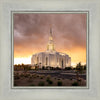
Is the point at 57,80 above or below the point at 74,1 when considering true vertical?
below

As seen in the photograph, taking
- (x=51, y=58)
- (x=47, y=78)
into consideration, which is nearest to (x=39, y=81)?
(x=47, y=78)

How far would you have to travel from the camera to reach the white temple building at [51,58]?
210 centimetres

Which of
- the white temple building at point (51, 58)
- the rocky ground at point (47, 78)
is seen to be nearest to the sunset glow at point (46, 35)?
the white temple building at point (51, 58)

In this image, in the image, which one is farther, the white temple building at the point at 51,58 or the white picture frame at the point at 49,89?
the white temple building at the point at 51,58

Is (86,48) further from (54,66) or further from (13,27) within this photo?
(13,27)

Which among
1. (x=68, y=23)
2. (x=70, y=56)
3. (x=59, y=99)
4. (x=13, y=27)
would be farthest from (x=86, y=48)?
(x=13, y=27)

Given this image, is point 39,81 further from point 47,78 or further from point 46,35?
point 46,35

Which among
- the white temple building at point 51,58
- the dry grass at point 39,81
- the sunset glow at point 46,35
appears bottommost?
the dry grass at point 39,81

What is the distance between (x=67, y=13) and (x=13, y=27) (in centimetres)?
66

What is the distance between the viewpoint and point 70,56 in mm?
2096

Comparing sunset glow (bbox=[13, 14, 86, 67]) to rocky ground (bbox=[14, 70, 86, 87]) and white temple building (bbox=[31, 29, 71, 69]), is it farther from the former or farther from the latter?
rocky ground (bbox=[14, 70, 86, 87])

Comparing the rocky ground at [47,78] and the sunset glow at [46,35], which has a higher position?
the sunset glow at [46,35]

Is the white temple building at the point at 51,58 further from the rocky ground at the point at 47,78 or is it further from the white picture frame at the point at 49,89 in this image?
the white picture frame at the point at 49,89

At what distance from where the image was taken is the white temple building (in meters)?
2.10
